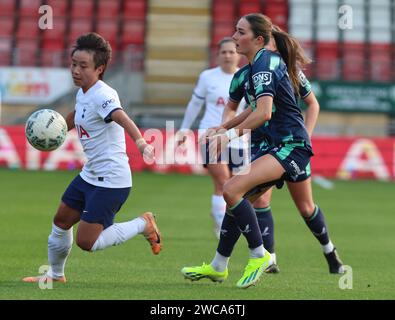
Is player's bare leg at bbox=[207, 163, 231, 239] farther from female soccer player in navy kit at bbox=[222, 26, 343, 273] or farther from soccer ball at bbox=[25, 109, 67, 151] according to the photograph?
soccer ball at bbox=[25, 109, 67, 151]

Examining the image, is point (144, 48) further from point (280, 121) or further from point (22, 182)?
point (280, 121)

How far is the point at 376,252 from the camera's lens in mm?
10211

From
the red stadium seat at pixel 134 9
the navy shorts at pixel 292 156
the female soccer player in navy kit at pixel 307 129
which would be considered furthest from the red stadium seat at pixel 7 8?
the navy shorts at pixel 292 156

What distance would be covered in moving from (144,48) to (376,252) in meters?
16.7

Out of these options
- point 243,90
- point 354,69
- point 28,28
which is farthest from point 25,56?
point 243,90

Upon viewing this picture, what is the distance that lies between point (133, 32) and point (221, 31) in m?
2.50

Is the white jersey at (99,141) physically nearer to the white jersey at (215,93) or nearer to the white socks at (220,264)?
the white socks at (220,264)

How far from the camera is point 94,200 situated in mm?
7051

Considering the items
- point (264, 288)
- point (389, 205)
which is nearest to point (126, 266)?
point (264, 288)

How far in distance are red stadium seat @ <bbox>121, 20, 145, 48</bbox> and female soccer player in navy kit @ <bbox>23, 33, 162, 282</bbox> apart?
19512mm

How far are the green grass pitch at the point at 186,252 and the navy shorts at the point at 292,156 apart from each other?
0.89 meters

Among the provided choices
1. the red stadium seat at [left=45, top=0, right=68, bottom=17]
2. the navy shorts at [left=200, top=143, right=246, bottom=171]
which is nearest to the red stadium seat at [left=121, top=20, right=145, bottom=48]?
the red stadium seat at [left=45, top=0, right=68, bottom=17]

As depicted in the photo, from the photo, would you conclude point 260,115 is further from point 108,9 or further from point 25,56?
point 108,9

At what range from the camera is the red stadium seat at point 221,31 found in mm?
26688
